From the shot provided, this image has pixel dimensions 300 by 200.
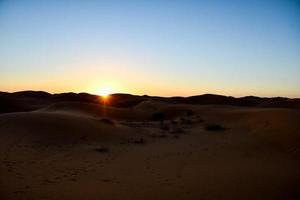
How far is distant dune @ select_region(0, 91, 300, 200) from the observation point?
791 cm

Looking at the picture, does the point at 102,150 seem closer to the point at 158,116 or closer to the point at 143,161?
the point at 143,161

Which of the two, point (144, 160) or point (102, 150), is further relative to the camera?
point (102, 150)

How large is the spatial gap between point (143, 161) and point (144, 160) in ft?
0.52

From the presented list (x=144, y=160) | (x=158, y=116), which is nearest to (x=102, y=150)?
(x=144, y=160)

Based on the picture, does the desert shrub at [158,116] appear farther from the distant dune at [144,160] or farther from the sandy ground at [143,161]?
the sandy ground at [143,161]

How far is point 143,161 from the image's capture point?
11.3m

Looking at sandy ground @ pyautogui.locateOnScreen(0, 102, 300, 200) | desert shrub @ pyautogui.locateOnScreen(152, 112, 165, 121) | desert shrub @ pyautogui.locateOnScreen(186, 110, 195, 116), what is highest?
desert shrub @ pyautogui.locateOnScreen(186, 110, 195, 116)

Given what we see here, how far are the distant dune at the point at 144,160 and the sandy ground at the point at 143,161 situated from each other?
2 centimetres

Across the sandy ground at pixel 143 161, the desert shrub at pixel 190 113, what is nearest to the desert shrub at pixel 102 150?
the sandy ground at pixel 143 161

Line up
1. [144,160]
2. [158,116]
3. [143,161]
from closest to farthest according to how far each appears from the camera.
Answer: [143,161] → [144,160] → [158,116]

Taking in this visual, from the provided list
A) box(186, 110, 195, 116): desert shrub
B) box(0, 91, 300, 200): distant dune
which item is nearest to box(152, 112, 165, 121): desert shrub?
box(186, 110, 195, 116): desert shrub

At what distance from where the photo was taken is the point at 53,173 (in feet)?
30.7

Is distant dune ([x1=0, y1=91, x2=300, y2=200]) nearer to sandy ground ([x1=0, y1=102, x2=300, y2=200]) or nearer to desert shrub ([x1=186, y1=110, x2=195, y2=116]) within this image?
sandy ground ([x1=0, y1=102, x2=300, y2=200])

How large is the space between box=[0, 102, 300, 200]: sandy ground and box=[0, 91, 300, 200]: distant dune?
24mm
